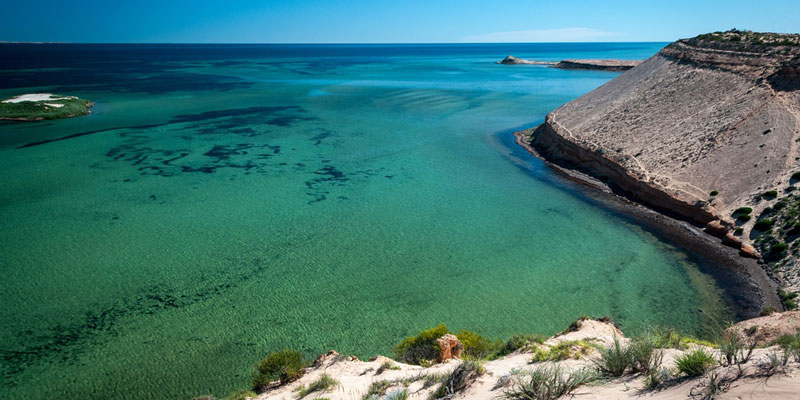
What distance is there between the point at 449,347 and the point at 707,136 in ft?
82.1

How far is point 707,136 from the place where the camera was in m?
27.1

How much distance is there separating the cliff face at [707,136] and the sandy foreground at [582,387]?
10.0 m

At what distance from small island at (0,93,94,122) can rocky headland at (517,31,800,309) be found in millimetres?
50475

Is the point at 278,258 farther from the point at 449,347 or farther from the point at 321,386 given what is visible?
the point at 449,347

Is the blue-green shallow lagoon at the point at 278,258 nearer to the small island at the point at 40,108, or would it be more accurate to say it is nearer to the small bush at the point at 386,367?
the small bush at the point at 386,367

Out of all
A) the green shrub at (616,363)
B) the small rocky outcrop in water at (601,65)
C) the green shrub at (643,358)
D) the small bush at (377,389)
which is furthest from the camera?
the small rocky outcrop in water at (601,65)

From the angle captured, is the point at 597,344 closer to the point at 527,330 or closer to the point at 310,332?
the point at 527,330

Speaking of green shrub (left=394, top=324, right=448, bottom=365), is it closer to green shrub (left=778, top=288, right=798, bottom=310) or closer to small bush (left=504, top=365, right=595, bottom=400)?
small bush (left=504, top=365, right=595, bottom=400)

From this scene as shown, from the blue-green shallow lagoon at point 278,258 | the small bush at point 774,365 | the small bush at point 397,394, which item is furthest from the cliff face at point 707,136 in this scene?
the small bush at point 397,394

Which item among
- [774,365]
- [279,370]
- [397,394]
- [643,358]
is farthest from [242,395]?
[774,365]

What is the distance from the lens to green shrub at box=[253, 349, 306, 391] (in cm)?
1120

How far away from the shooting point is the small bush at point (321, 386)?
10.0m

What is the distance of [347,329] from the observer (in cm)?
1459

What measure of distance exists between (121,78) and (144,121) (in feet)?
177
